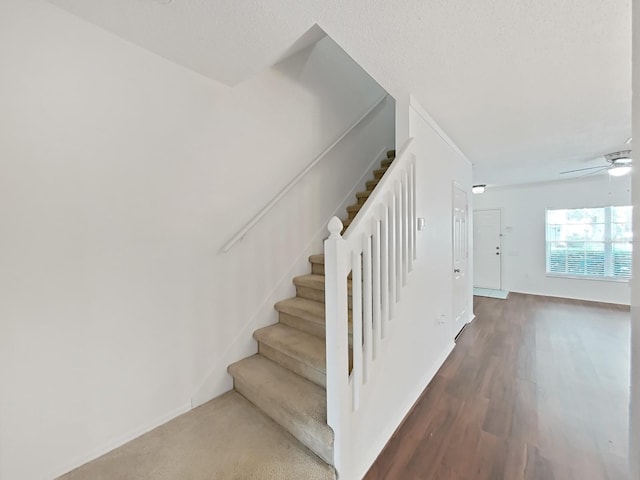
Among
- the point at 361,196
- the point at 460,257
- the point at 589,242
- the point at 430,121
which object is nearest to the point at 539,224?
the point at 589,242

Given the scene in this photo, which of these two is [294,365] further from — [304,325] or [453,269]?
[453,269]

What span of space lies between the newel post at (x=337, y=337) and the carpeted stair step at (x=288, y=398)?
2.5 inches

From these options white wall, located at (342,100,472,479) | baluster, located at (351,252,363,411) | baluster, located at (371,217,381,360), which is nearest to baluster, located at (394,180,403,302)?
white wall, located at (342,100,472,479)

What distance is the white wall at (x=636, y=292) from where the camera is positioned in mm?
562

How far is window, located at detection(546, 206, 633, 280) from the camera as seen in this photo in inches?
187

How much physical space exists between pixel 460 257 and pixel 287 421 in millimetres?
2854

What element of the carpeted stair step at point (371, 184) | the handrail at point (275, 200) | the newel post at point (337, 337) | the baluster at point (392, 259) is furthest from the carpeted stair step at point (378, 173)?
the newel post at point (337, 337)

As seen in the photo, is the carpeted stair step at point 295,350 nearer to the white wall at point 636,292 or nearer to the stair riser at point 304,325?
the stair riser at point 304,325

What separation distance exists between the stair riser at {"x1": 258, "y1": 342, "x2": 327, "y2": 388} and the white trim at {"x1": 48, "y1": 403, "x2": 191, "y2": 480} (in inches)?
23.4

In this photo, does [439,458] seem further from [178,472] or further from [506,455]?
[178,472]

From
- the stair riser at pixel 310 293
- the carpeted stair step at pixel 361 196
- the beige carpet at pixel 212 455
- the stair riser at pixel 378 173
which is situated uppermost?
the stair riser at pixel 378 173

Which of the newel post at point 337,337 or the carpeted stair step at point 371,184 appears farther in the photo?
the carpeted stair step at point 371,184

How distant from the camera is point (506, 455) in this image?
158 cm

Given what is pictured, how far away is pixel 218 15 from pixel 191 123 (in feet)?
2.21
